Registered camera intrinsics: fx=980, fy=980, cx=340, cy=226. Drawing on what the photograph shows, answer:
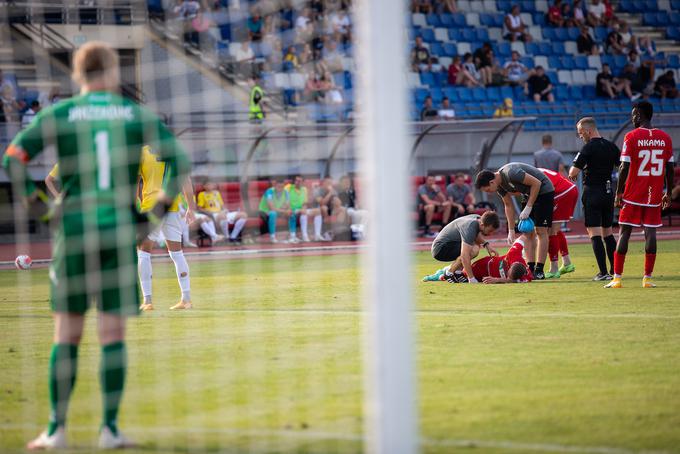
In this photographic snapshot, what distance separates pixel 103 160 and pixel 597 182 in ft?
28.3

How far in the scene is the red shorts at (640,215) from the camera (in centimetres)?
1116

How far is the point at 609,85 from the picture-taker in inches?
1102

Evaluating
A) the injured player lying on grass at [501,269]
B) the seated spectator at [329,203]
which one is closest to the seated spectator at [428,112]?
the seated spectator at [329,203]

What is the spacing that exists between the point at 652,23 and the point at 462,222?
22305 millimetres

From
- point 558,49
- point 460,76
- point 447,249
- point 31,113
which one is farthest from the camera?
point 558,49

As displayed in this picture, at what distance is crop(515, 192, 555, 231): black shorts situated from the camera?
41.7ft

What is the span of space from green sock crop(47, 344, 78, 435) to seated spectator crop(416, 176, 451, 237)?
1747 cm

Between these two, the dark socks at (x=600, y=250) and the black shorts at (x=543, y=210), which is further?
the black shorts at (x=543, y=210)

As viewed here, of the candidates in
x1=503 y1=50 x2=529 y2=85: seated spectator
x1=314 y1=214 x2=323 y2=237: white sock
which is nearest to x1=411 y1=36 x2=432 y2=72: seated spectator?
x1=503 y1=50 x2=529 y2=85: seated spectator

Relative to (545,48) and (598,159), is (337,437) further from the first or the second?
(545,48)

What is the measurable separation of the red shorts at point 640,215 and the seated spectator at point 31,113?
12.9 meters

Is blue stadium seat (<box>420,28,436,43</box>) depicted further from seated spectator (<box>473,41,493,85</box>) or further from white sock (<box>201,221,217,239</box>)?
white sock (<box>201,221,217,239</box>)

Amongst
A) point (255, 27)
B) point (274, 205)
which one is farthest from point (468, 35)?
point (255, 27)

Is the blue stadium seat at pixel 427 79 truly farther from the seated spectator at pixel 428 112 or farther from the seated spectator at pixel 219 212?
the seated spectator at pixel 219 212
